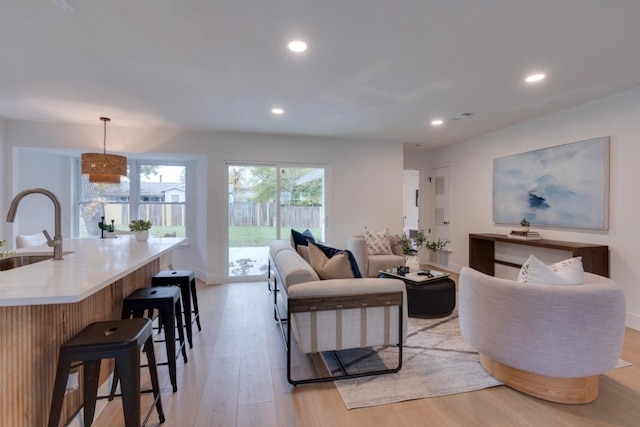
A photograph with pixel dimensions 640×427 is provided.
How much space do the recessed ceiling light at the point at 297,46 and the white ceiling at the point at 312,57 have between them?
0.27 ft

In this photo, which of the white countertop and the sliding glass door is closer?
the white countertop

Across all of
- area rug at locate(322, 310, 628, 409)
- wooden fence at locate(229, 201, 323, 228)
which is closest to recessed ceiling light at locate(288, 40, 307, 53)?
area rug at locate(322, 310, 628, 409)

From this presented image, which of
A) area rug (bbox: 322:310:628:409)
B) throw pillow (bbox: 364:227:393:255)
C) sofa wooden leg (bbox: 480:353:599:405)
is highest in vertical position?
throw pillow (bbox: 364:227:393:255)

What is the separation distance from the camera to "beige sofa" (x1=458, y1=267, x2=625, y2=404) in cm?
187

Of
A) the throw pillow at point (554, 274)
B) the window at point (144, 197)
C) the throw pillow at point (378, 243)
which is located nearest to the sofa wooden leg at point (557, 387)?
the throw pillow at point (554, 274)

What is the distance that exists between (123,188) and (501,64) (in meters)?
5.90

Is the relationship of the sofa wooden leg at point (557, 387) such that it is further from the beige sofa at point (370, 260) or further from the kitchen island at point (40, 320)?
the kitchen island at point (40, 320)

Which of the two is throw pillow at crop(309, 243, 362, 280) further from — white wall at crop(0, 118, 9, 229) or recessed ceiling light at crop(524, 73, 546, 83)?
white wall at crop(0, 118, 9, 229)

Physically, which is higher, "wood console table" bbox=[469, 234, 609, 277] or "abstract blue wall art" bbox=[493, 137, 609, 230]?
"abstract blue wall art" bbox=[493, 137, 609, 230]

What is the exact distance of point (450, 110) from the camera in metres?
3.88

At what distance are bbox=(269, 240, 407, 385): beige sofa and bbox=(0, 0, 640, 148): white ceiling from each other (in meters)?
1.77

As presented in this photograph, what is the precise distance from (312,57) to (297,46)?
0.21 metres

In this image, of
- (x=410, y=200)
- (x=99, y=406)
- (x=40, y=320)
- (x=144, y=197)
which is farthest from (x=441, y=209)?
(x=40, y=320)

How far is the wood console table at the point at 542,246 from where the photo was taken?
3338 mm
